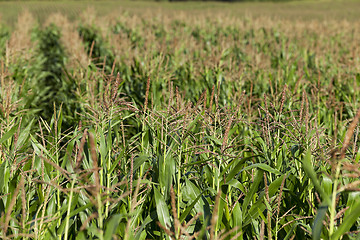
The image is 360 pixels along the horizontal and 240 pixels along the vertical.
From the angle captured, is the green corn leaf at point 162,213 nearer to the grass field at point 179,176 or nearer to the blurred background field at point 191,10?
the grass field at point 179,176

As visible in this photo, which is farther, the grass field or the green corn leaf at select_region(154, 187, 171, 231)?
the green corn leaf at select_region(154, 187, 171, 231)

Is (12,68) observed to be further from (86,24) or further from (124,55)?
(86,24)

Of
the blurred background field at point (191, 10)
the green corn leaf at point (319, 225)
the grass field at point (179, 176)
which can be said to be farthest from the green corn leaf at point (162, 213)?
the blurred background field at point (191, 10)

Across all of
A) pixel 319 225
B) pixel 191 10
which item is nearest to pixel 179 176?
pixel 319 225

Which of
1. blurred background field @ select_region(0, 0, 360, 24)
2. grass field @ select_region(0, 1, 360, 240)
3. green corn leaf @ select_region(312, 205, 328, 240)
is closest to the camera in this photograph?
green corn leaf @ select_region(312, 205, 328, 240)

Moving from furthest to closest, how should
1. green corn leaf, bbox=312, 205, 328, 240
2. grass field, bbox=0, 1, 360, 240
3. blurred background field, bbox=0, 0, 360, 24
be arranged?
1. blurred background field, bbox=0, 0, 360, 24
2. grass field, bbox=0, 1, 360, 240
3. green corn leaf, bbox=312, 205, 328, 240

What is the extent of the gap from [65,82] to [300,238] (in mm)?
5643

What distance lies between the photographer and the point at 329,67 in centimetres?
778

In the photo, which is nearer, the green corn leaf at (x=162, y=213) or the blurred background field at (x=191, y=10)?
the green corn leaf at (x=162, y=213)

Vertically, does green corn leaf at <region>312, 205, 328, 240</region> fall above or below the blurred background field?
above

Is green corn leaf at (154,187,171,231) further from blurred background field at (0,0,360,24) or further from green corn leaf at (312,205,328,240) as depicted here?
blurred background field at (0,0,360,24)

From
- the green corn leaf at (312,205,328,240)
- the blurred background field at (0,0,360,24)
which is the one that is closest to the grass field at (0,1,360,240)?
the green corn leaf at (312,205,328,240)

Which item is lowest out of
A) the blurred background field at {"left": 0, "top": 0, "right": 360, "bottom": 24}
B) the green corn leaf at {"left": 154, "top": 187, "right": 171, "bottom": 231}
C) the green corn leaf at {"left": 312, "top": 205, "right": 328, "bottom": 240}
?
the blurred background field at {"left": 0, "top": 0, "right": 360, "bottom": 24}

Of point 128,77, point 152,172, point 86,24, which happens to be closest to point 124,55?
point 128,77
